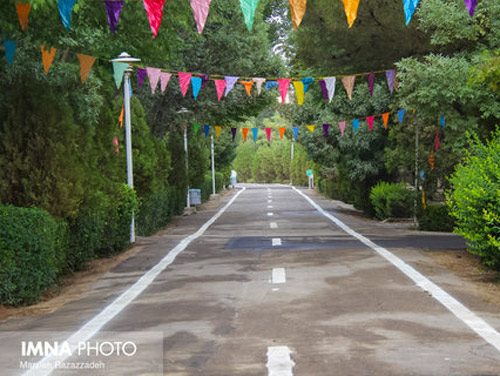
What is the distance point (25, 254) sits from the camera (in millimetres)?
11156

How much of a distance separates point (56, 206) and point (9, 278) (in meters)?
2.77

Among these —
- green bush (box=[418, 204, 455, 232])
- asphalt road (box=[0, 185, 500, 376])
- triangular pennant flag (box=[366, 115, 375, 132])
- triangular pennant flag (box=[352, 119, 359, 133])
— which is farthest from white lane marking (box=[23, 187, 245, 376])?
triangular pennant flag (box=[352, 119, 359, 133])

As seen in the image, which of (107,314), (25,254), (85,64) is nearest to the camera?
(107,314)

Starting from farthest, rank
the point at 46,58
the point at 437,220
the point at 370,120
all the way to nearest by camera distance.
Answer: the point at 370,120 → the point at 437,220 → the point at 46,58

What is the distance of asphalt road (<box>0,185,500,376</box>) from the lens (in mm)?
6965

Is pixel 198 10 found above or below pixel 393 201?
above

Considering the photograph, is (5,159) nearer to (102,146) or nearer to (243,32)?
(102,146)

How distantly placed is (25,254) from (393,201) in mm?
20286

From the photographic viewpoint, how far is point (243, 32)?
A: 3016 centimetres

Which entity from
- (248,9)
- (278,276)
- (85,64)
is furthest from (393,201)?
(248,9)

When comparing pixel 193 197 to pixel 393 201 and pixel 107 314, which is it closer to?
pixel 393 201

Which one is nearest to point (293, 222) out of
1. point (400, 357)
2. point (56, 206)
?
point (56, 206)

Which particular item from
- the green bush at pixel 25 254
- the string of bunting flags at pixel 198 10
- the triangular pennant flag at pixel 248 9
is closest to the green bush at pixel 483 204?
the string of bunting flags at pixel 198 10

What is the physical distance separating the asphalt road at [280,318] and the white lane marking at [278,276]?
27 mm
